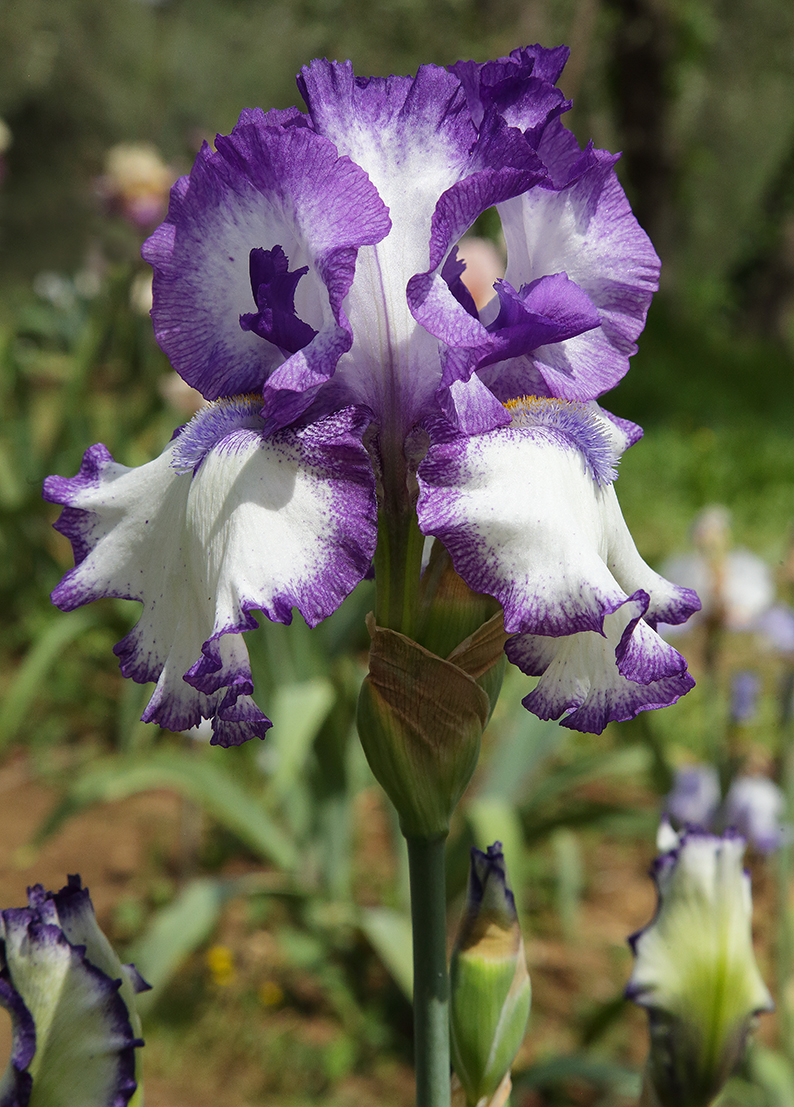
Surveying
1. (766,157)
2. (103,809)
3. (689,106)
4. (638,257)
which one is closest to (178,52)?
(689,106)

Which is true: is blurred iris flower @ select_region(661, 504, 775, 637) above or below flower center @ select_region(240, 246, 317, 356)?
above

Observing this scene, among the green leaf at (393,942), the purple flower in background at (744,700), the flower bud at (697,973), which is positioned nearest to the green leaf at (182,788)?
the green leaf at (393,942)

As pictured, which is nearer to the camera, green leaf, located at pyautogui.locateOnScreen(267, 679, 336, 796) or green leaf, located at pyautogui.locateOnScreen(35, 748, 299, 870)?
green leaf, located at pyautogui.locateOnScreen(267, 679, 336, 796)

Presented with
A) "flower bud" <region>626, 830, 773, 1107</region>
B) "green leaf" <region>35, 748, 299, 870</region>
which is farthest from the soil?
"flower bud" <region>626, 830, 773, 1107</region>

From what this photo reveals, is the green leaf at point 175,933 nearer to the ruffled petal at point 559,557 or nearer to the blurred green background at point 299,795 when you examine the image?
the blurred green background at point 299,795

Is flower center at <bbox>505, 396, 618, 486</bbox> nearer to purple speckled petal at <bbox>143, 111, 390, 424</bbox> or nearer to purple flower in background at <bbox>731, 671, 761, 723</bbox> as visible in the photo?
purple speckled petal at <bbox>143, 111, 390, 424</bbox>

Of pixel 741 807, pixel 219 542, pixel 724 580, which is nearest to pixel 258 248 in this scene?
pixel 219 542
